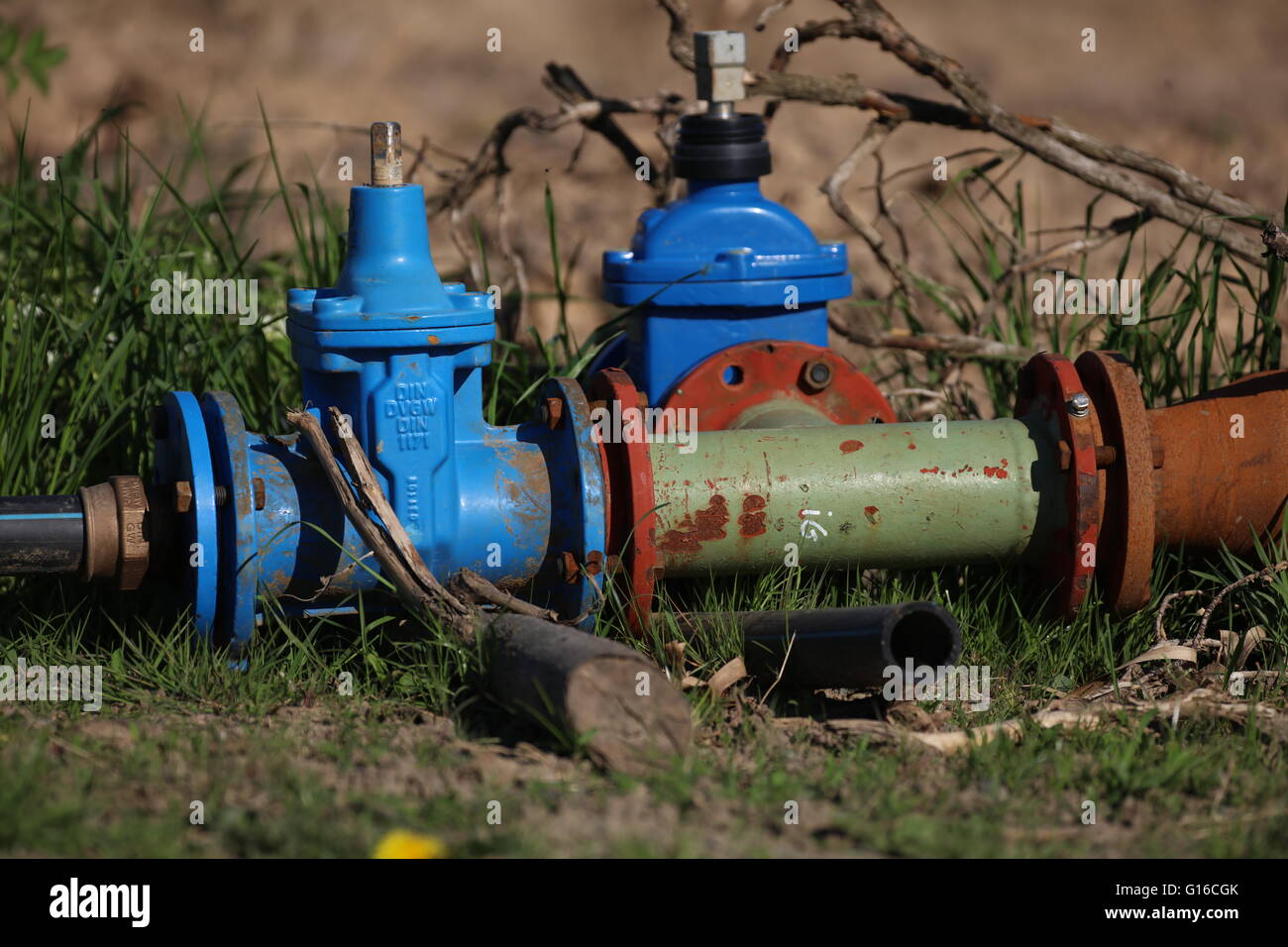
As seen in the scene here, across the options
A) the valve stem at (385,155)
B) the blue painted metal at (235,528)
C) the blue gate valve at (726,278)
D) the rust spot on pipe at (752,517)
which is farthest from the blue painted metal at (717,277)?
the blue painted metal at (235,528)

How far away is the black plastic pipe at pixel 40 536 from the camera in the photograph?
7.63 ft

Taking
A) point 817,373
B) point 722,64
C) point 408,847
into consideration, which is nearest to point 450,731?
point 408,847

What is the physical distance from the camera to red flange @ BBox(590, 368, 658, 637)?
2.38 metres

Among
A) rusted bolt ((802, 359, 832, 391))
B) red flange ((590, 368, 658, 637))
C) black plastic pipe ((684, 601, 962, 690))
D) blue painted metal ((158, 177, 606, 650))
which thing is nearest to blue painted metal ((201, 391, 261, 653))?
blue painted metal ((158, 177, 606, 650))

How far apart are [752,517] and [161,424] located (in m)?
0.99

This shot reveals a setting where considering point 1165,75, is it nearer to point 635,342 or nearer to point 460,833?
point 635,342

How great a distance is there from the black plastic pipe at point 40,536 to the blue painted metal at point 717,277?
3.41ft

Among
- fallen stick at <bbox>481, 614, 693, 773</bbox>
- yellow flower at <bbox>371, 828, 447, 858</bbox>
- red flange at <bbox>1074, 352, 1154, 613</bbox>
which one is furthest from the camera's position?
red flange at <bbox>1074, 352, 1154, 613</bbox>

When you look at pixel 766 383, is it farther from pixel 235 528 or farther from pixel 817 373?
pixel 235 528

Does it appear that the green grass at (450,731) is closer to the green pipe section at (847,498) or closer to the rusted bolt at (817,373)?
the green pipe section at (847,498)

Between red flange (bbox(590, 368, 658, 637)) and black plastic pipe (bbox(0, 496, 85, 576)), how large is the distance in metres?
0.85

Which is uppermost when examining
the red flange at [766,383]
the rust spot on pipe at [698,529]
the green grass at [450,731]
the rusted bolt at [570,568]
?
the red flange at [766,383]

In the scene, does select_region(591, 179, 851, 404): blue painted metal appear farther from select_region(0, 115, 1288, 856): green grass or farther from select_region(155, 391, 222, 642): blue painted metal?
select_region(155, 391, 222, 642): blue painted metal

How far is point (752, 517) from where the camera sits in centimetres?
247
